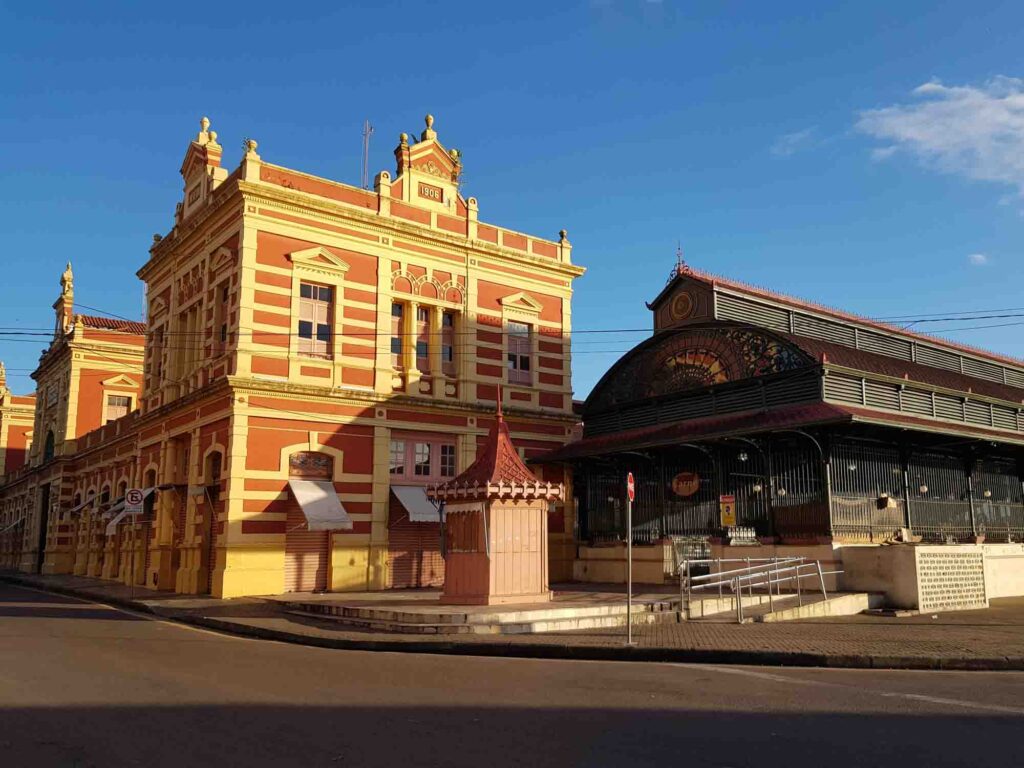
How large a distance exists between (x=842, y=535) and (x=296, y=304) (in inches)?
626

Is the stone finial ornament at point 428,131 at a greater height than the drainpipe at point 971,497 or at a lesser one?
greater

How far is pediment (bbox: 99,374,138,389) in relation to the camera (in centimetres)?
4600

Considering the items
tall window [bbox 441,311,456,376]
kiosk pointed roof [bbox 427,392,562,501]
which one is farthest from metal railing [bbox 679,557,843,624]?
tall window [bbox 441,311,456,376]

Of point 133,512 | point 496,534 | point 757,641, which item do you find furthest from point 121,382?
point 757,641

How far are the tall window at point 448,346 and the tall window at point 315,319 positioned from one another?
4.15 metres

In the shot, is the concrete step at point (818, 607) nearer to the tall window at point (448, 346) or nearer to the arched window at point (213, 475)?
the tall window at point (448, 346)

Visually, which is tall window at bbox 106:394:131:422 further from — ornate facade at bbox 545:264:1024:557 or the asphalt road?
the asphalt road

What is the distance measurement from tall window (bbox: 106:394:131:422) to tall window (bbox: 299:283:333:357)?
994 inches

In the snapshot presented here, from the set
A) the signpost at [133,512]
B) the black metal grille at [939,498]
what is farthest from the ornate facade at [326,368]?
the black metal grille at [939,498]

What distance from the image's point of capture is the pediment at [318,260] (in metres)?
25.2

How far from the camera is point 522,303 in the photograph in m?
30.2

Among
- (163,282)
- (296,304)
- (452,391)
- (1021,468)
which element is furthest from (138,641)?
(1021,468)

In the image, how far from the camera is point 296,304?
2514 centimetres

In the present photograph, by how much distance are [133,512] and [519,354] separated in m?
13.5
